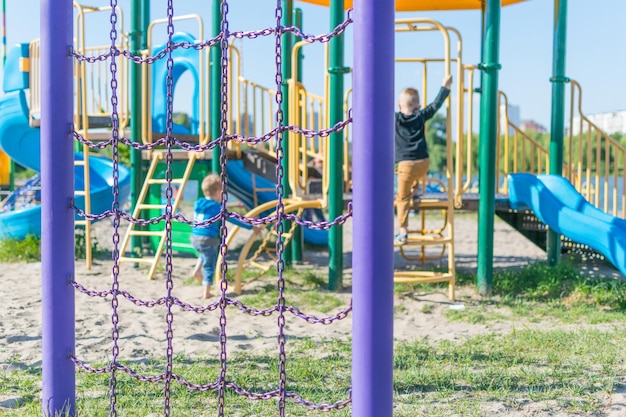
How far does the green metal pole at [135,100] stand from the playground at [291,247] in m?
0.03

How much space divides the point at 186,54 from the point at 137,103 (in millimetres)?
1215

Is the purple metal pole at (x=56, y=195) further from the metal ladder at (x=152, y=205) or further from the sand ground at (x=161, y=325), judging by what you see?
the metal ladder at (x=152, y=205)

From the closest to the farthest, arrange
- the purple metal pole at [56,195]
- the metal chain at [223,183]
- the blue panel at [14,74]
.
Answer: the metal chain at [223,183] → the purple metal pole at [56,195] → the blue panel at [14,74]

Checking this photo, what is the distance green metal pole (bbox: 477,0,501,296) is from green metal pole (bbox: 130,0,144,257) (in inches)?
160

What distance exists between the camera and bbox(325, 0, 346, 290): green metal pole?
6.50 m

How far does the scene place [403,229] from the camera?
6.69 metres

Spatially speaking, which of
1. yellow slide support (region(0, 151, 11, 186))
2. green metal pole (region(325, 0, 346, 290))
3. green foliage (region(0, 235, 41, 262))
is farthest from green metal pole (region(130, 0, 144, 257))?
yellow slide support (region(0, 151, 11, 186))

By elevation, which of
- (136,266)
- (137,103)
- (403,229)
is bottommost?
(136,266)

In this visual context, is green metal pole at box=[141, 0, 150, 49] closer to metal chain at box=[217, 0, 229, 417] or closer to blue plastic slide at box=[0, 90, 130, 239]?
blue plastic slide at box=[0, 90, 130, 239]

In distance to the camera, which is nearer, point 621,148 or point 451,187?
point 451,187

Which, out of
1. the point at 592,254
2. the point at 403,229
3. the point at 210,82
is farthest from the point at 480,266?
the point at 210,82

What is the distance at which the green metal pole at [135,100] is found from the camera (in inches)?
336

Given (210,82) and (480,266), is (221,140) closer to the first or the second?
(480,266)

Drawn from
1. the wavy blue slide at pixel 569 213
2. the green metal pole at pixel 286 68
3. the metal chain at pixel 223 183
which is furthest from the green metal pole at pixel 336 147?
the metal chain at pixel 223 183
